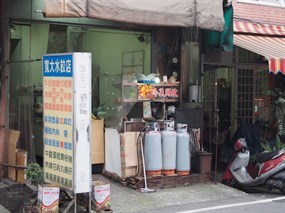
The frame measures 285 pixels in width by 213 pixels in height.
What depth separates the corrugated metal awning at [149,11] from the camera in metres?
6.80

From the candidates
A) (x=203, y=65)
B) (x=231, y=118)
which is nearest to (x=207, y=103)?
(x=231, y=118)

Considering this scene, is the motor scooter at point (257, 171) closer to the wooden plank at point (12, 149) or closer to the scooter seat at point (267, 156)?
the scooter seat at point (267, 156)

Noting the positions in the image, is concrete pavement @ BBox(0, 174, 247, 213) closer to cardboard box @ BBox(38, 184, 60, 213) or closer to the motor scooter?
the motor scooter

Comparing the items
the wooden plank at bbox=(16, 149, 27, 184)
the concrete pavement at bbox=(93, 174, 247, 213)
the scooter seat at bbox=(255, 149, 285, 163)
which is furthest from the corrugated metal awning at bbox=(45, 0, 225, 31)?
the concrete pavement at bbox=(93, 174, 247, 213)

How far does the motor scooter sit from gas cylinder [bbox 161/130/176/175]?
141cm

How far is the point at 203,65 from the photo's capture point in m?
10.5

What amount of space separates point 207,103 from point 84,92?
6.96 meters

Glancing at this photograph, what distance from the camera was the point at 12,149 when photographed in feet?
26.2

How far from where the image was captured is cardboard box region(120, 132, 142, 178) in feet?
27.3

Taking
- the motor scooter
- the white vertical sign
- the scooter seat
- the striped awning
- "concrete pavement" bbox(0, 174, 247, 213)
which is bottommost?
"concrete pavement" bbox(0, 174, 247, 213)

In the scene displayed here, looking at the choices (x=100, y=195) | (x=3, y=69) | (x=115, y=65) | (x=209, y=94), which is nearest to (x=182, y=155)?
(x=100, y=195)

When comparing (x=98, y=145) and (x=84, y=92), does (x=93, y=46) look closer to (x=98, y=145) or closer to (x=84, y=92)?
(x=98, y=145)

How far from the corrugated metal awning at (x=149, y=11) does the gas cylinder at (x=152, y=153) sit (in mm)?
2038

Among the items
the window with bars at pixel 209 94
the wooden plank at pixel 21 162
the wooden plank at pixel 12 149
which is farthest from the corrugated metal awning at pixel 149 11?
the window with bars at pixel 209 94
